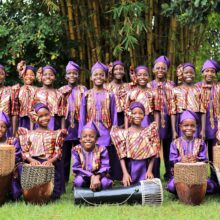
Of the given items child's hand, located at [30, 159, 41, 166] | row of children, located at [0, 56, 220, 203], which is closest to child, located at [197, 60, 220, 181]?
row of children, located at [0, 56, 220, 203]

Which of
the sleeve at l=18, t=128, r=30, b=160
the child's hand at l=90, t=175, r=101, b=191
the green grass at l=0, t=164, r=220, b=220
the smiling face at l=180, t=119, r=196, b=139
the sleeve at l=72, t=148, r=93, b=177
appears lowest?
the green grass at l=0, t=164, r=220, b=220

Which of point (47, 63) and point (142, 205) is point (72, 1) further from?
point (142, 205)

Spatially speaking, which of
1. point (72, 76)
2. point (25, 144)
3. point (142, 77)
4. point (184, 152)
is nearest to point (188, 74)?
point (142, 77)

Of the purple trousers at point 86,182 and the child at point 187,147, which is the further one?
the child at point 187,147

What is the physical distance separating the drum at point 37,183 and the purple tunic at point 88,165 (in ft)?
1.00

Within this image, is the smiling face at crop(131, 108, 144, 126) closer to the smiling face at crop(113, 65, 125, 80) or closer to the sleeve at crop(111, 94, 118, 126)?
the sleeve at crop(111, 94, 118, 126)

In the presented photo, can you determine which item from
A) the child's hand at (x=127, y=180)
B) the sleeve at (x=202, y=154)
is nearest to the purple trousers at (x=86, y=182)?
the child's hand at (x=127, y=180)

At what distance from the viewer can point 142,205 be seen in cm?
505

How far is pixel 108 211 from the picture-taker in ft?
15.7

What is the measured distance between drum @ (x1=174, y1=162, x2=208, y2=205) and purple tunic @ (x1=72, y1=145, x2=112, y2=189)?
2.39 feet

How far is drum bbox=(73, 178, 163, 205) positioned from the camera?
5062mm

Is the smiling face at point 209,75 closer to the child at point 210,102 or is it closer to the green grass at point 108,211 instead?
the child at point 210,102

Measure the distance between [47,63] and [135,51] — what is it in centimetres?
175

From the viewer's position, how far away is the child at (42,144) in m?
5.37
